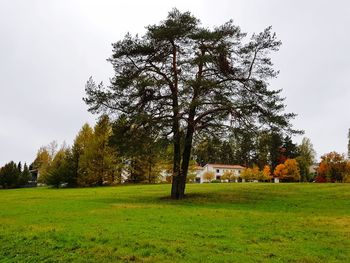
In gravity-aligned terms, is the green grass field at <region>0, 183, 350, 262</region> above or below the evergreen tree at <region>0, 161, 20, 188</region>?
below

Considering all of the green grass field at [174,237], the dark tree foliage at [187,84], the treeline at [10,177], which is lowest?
the green grass field at [174,237]

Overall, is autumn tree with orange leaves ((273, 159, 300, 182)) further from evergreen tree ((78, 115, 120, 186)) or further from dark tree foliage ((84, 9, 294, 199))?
dark tree foliage ((84, 9, 294, 199))

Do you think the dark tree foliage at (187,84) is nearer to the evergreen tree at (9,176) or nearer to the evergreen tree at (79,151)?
the evergreen tree at (79,151)

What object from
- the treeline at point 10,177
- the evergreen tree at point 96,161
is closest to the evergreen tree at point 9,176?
the treeline at point 10,177

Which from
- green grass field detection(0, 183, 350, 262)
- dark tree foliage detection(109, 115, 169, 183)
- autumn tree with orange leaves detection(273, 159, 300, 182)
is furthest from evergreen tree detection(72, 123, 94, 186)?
green grass field detection(0, 183, 350, 262)

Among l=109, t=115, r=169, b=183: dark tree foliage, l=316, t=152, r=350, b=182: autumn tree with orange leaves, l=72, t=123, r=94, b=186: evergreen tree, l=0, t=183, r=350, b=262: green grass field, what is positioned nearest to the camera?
l=0, t=183, r=350, b=262: green grass field

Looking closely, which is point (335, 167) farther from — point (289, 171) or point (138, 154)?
point (138, 154)

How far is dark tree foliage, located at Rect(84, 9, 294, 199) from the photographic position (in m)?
26.3

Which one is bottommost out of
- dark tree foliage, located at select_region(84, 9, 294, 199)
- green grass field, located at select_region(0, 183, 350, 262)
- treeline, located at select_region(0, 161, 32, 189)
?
green grass field, located at select_region(0, 183, 350, 262)

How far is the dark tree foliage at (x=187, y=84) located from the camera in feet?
86.2

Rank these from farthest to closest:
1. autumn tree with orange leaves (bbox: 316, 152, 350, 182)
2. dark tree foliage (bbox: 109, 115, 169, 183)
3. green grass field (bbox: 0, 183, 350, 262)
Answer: autumn tree with orange leaves (bbox: 316, 152, 350, 182)
dark tree foliage (bbox: 109, 115, 169, 183)
green grass field (bbox: 0, 183, 350, 262)

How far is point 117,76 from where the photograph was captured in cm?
2770

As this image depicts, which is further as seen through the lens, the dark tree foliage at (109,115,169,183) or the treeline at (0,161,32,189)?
the treeline at (0,161,32,189)

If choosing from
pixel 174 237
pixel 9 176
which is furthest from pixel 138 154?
pixel 9 176
